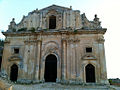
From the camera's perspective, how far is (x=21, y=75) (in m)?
16.5

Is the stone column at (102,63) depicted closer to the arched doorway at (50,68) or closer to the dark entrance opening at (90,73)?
the dark entrance opening at (90,73)

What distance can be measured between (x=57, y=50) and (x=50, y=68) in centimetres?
221

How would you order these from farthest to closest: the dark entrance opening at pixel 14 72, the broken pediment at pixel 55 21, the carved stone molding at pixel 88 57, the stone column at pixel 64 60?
the broken pediment at pixel 55 21 < the dark entrance opening at pixel 14 72 < the carved stone molding at pixel 88 57 < the stone column at pixel 64 60

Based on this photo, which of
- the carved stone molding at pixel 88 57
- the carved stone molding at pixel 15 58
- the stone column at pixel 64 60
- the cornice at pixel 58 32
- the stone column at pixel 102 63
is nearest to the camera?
the stone column at pixel 102 63

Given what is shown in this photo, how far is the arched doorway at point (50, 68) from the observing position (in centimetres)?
1670

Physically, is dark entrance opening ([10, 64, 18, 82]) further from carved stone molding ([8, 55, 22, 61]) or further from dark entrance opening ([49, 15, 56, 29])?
dark entrance opening ([49, 15, 56, 29])

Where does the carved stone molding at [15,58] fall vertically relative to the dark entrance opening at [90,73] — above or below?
above

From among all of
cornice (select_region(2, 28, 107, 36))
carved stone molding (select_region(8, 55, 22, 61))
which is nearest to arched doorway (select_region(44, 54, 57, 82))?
cornice (select_region(2, 28, 107, 36))

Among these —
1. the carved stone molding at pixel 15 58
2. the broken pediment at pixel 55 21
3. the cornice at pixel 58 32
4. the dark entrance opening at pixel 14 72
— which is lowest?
the dark entrance opening at pixel 14 72

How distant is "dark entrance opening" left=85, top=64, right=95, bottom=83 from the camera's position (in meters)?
15.7

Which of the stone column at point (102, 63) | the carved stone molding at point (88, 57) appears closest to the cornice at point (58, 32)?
the stone column at point (102, 63)

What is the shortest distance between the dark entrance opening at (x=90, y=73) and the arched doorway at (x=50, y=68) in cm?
356

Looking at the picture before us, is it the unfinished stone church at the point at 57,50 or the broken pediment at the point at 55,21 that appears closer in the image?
the unfinished stone church at the point at 57,50

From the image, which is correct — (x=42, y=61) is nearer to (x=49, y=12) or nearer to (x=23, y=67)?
(x=23, y=67)
